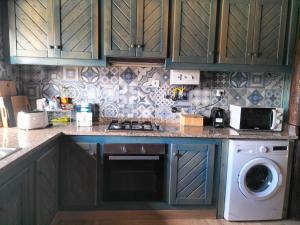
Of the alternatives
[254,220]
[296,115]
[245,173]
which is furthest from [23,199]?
[296,115]

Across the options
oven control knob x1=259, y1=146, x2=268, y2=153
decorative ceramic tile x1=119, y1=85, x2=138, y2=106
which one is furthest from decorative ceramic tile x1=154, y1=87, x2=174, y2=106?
oven control knob x1=259, y1=146, x2=268, y2=153

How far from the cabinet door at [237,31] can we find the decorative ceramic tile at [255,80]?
455 millimetres

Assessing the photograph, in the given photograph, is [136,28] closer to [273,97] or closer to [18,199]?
[18,199]

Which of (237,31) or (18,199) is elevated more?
(237,31)

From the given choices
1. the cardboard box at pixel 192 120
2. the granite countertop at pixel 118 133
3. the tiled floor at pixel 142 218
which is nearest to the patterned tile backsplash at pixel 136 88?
the cardboard box at pixel 192 120

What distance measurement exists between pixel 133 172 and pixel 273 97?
1.90 m

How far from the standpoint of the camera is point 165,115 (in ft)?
8.71

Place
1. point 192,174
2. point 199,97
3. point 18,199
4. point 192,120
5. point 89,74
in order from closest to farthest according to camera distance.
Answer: point 18,199, point 192,174, point 192,120, point 89,74, point 199,97

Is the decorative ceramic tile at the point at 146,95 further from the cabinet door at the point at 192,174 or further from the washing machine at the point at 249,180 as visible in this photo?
the washing machine at the point at 249,180

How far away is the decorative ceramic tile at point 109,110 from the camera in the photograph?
8.55ft

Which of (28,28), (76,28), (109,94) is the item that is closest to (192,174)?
(109,94)

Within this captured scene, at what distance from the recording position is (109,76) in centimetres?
258

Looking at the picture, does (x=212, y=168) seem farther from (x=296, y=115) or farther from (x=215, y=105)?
(x=296, y=115)

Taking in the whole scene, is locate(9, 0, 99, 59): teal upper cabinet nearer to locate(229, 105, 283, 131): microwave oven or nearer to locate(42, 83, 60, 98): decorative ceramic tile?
locate(42, 83, 60, 98): decorative ceramic tile
